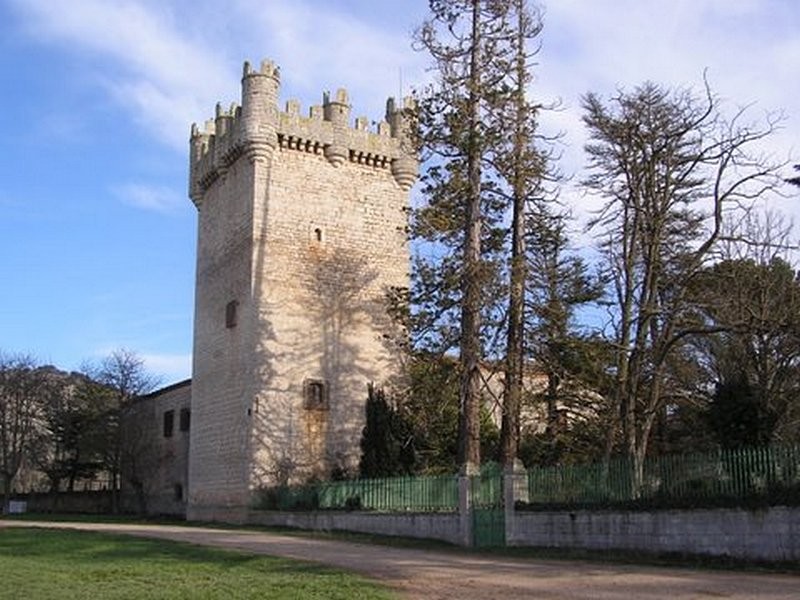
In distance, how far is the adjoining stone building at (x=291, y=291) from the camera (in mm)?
35406

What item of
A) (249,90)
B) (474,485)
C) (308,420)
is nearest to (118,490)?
(308,420)

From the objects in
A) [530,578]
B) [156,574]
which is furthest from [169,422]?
[530,578]

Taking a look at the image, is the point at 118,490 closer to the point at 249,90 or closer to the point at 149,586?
the point at 249,90

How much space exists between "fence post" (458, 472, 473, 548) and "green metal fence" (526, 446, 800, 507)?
1.73 meters

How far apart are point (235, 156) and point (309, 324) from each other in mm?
7213

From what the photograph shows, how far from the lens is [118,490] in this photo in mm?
52062

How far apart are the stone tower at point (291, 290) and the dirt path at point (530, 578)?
562 inches

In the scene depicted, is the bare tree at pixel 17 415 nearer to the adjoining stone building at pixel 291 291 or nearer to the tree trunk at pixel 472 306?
the adjoining stone building at pixel 291 291

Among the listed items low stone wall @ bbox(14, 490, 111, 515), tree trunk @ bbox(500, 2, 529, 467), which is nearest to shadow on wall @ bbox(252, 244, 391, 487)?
tree trunk @ bbox(500, 2, 529, 467)

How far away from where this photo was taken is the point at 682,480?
18.6m

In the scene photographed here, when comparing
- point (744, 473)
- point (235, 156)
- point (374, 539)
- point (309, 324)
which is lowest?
point (374, 539)

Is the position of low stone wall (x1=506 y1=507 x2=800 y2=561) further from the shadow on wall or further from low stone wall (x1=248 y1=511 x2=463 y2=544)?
the shadow on wall

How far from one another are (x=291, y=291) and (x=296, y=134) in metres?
6.08

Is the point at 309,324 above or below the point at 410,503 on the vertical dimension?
above
